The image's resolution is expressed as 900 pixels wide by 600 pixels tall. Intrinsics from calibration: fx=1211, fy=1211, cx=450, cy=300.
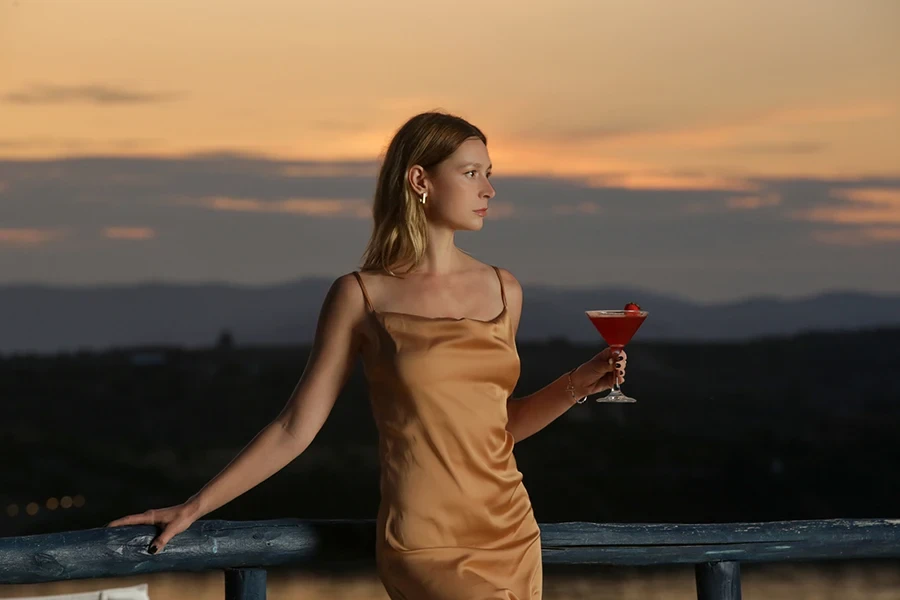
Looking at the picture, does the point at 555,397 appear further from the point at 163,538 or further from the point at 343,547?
the point at 163,538

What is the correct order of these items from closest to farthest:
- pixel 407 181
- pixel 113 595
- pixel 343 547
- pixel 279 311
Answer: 1. pixel 407 181
2. pixel 343 547
3. pixel 113 595
4. pixel 279 311

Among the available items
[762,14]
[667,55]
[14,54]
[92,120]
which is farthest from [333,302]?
[92,120]

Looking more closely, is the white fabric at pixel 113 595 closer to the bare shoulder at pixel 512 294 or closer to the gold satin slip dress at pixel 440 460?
the gold satin slip dress at pixel 440 460

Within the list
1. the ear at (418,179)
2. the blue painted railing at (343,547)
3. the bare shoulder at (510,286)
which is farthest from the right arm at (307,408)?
the bare shoulder at (510,286)

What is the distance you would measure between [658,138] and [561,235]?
294 cm

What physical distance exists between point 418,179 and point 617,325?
59 cm

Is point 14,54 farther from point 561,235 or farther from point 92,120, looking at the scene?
point 561,235

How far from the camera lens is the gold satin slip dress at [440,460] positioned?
2.34m

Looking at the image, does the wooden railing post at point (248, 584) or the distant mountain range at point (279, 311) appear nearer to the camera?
the wooden railing post at point (248, 584)

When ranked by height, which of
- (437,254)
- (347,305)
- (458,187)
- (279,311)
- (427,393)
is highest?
(279,311)

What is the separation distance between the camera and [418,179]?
2.45 m

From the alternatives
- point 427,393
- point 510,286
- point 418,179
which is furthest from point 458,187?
point 427,393

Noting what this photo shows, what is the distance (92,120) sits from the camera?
28.4m

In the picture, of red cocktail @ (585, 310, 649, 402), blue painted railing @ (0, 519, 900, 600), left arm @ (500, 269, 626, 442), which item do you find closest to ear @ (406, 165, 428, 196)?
left arm @ (500, 269, 626, 442)
